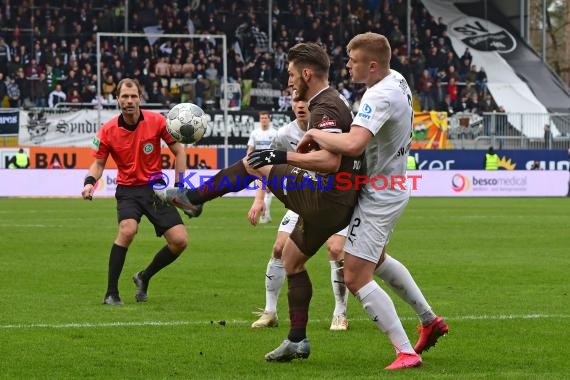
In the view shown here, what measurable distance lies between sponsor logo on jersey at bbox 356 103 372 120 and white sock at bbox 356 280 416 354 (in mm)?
1115

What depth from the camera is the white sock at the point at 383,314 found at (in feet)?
23.0

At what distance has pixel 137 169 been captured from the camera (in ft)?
35.3

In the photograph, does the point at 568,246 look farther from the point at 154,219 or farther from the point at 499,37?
the point at 499,37

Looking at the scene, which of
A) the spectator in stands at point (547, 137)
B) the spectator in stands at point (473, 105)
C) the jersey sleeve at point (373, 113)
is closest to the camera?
the jersey sleeve at point (373, 113)

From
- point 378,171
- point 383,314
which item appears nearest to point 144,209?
point 378,171

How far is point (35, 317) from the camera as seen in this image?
9.44 m

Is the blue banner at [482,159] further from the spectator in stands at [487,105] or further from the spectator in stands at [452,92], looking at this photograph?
the spectator in stands at [452,92]

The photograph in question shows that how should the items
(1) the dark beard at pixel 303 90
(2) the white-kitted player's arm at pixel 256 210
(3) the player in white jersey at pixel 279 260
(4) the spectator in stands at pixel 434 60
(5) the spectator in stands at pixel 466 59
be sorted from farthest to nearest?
(5) the spectator in stands at pixel 466 59 → (4) the spectator in stands at pixel 434 60 → (3) the player in white jersey at pixel 279 260 → (2) the white-kitted player's arm at pixel 256 210 → (1) the dark beard at pixel 303 90

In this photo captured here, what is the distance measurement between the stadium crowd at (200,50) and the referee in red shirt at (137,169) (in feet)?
91.5

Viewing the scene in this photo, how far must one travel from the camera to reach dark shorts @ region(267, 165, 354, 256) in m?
7.16

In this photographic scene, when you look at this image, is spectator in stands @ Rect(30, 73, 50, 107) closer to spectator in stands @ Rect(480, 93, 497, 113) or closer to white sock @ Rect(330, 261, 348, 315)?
spectator in stands @ Rect(480, 93, 497, 113)

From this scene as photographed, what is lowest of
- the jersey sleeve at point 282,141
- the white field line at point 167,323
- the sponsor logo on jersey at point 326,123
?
the white field line at point 167,323

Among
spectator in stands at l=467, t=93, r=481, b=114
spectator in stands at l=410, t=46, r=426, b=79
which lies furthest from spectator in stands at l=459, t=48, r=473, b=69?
spectator in stands at l=467, t=93, r=481, b=114

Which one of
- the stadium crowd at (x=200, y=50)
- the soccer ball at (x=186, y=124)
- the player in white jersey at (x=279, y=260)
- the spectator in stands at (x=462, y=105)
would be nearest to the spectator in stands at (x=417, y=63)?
the stadium crowd at (x=200, y=50)
